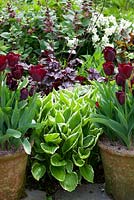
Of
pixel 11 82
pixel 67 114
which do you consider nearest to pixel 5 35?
pixel 67 114

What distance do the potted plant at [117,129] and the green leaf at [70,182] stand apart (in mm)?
220

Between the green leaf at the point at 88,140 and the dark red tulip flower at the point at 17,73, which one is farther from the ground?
the dark red tulip flower at the point at 17,73

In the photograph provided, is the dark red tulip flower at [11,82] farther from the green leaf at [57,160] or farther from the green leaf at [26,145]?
the green leaf at [57,160]

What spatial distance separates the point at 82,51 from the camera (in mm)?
5383

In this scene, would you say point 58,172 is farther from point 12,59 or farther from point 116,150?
point 12,59

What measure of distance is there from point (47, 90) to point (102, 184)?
105 cm

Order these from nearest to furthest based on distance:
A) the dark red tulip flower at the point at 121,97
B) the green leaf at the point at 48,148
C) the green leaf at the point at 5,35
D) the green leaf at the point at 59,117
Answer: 1. the dark red tulip flower at the point at 121,97
2. the green leaf at the point at 48,148
3. the green leaf at the point at 59,117
4. the green leaf at the point at 5,35

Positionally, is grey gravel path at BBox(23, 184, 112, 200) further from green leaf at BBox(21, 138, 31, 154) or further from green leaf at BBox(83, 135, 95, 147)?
green leaf at BBox(21, 138, 31, 154)

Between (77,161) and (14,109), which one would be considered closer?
(14,109)

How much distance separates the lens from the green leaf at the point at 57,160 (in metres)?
3.30

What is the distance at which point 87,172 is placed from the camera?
11.2 feet

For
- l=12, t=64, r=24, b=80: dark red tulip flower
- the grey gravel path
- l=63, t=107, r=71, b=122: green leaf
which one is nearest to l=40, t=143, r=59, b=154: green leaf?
l=63, t=107, r=71, b=122: green leaf

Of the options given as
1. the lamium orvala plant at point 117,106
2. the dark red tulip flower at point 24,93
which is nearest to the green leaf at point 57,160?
the lamium orvala plant at point 117,106

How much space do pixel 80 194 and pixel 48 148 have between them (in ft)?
1.41
